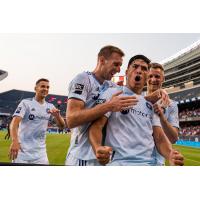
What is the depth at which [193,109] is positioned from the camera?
24.4m

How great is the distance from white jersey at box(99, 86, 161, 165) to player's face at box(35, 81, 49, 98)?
2177 millimetres

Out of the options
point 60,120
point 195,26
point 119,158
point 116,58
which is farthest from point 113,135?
point 195,26

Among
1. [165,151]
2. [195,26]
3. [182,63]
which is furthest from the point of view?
[182,63]

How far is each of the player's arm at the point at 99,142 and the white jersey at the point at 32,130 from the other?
6.87 ft

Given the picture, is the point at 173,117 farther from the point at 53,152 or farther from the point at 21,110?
the point at 53,152

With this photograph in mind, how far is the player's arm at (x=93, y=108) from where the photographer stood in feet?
7.88

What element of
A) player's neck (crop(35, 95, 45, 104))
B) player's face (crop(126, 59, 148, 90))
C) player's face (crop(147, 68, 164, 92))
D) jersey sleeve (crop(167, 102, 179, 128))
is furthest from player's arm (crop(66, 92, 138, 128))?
player's neck (crop(35, 95, 45, 104))

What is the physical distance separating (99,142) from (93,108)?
1.04 ft

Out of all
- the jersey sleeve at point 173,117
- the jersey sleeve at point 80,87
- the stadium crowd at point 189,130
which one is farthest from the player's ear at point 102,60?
the stadium crowd at point 189,130

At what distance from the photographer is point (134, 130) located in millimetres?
2504

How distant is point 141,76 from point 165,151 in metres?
0.61

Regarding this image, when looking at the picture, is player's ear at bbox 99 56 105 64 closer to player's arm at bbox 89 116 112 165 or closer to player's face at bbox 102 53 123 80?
player's face at bbox 102 53 123 80

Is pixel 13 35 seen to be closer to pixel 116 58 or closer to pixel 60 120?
pixel 60 120

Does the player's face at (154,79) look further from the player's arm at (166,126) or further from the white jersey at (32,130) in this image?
the white jersey at (32,130)
